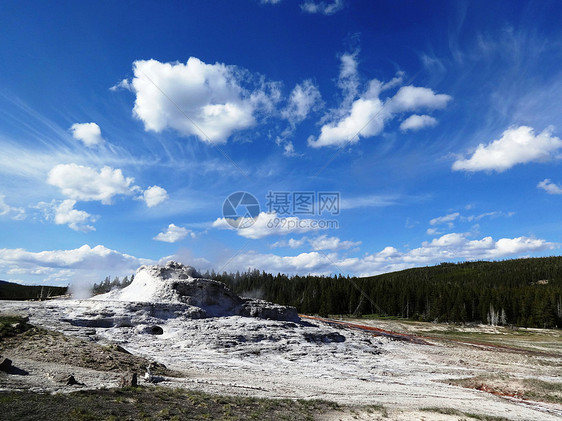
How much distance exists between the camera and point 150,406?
12.4 m

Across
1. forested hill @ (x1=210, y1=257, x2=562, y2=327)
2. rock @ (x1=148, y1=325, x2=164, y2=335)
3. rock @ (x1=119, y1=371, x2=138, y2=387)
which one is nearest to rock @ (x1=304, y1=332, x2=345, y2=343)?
rock @ (x1=148, y1=325, x2=164, y2=335)

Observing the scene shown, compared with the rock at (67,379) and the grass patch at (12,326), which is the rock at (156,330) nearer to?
the grass patch at (12,326)

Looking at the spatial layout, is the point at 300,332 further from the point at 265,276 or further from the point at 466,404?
the point at 265,276

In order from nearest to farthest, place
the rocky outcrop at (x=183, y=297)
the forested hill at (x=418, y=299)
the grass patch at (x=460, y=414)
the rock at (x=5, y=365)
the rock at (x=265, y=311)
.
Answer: the rock at (x=5, y=365)
the grass patch at (x=460, y=414)
the rocky outcrop at (x=183, y=297)
the rock at (x=265, y=311)
the forested hill at (x=418, y=299)

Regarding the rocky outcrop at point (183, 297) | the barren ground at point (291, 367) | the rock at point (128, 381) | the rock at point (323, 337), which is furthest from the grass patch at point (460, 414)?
the rocky outcrop at point (183, 297)

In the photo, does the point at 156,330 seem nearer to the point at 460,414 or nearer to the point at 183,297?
the point at 183,297

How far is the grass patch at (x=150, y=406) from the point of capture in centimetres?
1035

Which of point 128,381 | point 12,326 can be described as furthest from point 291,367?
point 12,326

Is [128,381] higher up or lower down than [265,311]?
lower down

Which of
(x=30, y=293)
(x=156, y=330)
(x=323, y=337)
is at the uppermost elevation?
(x=30, y=293)

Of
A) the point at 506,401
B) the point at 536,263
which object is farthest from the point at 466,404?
the point at 536,263

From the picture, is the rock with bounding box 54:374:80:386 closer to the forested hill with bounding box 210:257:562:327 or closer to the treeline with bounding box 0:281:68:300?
the treeline with bounding box 0:281:68:300

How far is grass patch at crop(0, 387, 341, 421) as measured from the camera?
10.4m

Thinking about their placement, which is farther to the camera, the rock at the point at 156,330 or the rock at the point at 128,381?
the rock at the point at 156,330
